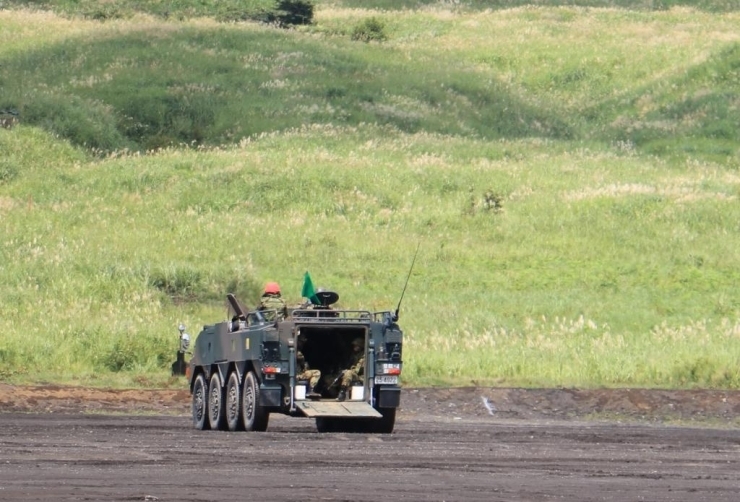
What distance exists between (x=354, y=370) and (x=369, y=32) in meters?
57.0

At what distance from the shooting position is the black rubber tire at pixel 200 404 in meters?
20.5

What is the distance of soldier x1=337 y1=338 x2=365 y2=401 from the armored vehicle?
0.01 metres

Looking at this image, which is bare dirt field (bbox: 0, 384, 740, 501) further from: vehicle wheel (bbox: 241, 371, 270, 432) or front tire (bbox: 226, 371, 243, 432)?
front tire (bbox: 226, 371, 243, 432)

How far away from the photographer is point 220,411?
65.4ft

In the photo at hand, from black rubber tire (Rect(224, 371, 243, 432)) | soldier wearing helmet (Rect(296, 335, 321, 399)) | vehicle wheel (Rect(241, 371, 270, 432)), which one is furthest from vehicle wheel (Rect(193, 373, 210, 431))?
soldier wearing helmet (Rect(296, 335, 321, 399))

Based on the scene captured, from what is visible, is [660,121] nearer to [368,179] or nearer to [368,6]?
[368,179]

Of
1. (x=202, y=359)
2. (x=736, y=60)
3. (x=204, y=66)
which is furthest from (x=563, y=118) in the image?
(x=202, y=359)

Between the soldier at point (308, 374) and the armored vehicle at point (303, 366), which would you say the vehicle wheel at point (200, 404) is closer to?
the armored vehicle at point (303, 366)

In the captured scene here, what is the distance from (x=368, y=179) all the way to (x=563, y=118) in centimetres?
2118

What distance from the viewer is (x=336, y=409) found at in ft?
61.0

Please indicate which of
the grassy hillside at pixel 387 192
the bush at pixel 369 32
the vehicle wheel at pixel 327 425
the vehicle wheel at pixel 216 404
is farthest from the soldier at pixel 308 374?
the bush at pixel 369 32

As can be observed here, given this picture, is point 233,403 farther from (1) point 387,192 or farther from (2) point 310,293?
(1) point 387,192

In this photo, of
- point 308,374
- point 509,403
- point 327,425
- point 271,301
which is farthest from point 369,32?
point 308,374

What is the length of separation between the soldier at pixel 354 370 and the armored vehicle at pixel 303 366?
0.5 inches
